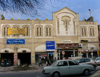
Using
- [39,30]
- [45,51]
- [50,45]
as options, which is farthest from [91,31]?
[39,30]

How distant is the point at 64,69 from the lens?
9820mm

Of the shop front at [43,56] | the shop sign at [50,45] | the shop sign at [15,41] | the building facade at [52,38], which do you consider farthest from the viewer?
the shop front at [43,56]

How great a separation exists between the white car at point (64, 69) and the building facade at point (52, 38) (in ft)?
52.0

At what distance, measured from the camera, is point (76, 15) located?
27.8 m

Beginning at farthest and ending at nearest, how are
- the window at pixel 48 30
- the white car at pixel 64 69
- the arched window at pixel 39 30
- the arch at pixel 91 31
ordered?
1. the arch at pixel 91 31
2. the window at pixel 48 30
3. the arched window at pixel 39 30
4. the white car at pixel 64 69

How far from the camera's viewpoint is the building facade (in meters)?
25.7

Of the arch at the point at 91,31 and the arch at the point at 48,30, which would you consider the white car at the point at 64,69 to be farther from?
the arch at the point at 91,31

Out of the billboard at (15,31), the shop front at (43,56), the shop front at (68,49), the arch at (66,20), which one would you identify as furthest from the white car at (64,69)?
the billboard at (15,31)

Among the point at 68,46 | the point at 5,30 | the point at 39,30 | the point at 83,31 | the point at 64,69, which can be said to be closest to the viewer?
the point at 64,69

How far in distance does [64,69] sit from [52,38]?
55.4ft

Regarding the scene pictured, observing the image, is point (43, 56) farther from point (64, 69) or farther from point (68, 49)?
point (64, 69)

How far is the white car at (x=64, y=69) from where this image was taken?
967 centimetres

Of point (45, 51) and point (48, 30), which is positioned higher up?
point (48, 30)

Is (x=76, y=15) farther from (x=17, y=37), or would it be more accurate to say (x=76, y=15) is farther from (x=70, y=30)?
(x=17, y=37)
